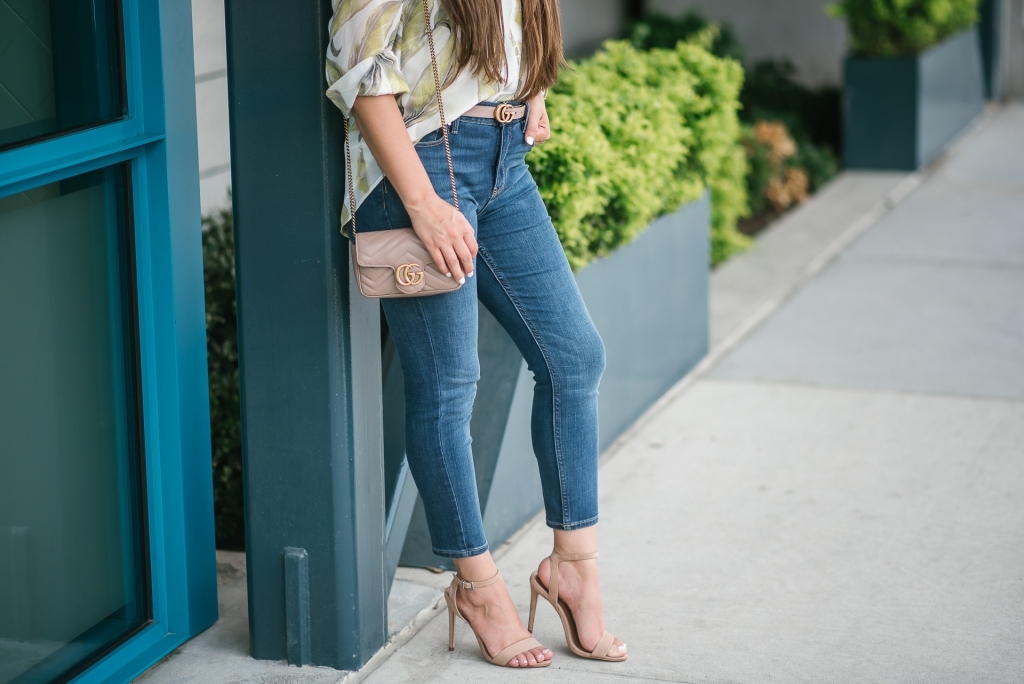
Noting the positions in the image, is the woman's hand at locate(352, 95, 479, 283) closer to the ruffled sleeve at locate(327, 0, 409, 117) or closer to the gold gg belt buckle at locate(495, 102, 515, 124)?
the ruffled sleeve at locate(327, 0, 409, 117)

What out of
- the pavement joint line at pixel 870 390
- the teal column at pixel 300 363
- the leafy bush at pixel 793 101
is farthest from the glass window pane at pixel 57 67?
the leafy bush at pixel 793 101

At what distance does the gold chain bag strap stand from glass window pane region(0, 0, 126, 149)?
2.07 ft

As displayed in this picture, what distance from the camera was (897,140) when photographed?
27.2ft

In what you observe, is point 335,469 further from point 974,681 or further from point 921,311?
point 921,311

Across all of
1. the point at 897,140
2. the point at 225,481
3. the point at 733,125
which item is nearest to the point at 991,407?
the point at 733,125

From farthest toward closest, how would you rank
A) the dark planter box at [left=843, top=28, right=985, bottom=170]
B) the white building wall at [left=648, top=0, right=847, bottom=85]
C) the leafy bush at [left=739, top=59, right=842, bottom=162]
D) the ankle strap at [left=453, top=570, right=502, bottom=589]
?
the white building wall at [left=648, top=0, right=847, bottom=85]
the leafy bush at [left=739, top=59, right=842, bottom=162]
the dark planter box at [left=843, top=28, right=985, bottom=170]
the ankle strap at [left=453, top=570, right=502, bottom=589]

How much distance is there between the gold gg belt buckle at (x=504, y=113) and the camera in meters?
2.44

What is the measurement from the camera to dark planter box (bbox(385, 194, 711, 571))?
329 centimetres

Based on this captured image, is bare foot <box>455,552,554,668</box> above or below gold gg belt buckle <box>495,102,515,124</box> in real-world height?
below

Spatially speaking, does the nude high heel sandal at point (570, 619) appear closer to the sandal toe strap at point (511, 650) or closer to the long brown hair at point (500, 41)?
the sandal toe strap at point (511, 650)

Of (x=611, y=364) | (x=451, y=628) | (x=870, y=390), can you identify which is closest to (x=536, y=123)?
(x=451, y=628)

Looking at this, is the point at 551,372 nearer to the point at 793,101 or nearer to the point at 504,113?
the point at 504,113

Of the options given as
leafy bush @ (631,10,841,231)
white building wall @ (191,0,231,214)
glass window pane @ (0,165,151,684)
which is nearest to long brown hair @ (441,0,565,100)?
glass window pane @ (0,165,151,684)

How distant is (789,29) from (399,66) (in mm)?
8403
